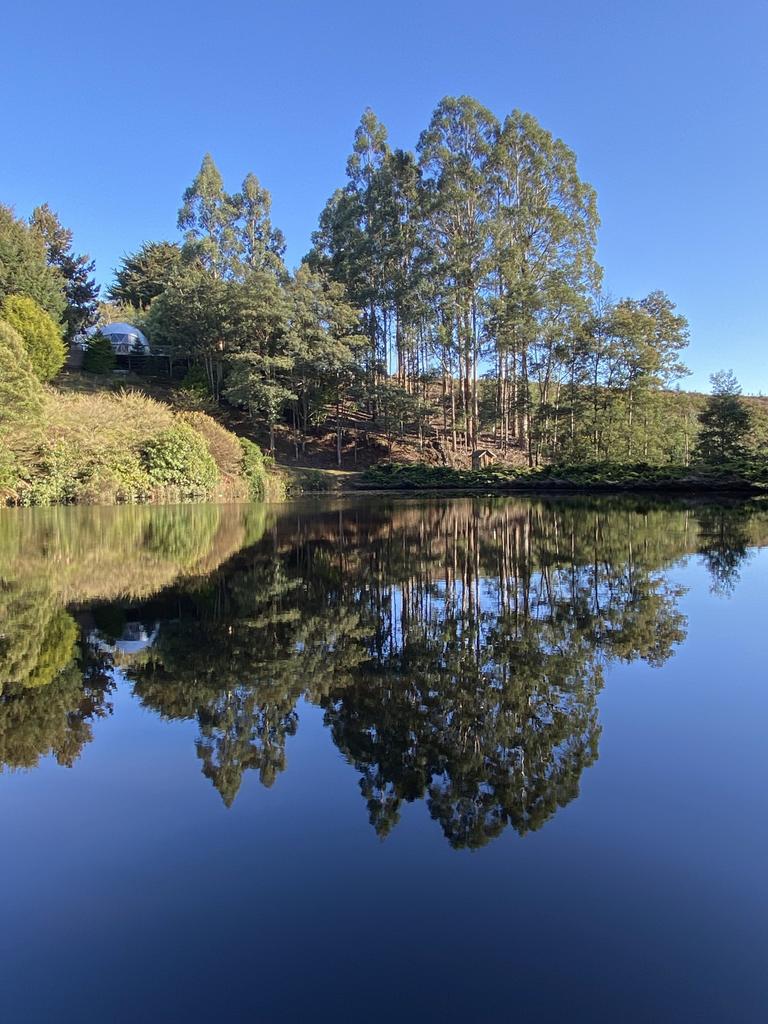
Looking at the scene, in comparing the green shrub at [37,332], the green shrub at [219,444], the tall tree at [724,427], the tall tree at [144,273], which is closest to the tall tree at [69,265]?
the tall tree at [144,273]

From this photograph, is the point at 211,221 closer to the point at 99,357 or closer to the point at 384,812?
the point at 99,357

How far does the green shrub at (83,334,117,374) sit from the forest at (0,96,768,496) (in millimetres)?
4221

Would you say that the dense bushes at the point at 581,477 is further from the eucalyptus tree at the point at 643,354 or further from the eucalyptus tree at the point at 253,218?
the eucalyptus tree at the point at 253,218

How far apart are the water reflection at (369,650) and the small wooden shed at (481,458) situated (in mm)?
20400

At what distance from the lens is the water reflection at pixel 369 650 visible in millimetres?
2744

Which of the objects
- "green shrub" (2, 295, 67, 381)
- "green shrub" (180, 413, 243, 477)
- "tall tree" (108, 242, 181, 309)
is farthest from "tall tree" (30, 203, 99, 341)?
"green shrub" (180, 413, 243, 477)

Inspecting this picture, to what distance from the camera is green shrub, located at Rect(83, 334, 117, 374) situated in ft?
126

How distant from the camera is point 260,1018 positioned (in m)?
1.47

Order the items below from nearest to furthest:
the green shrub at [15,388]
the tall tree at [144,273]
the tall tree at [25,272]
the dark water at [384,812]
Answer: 1. the dark water at [384,812]
2. the green shrub at [15,388]
3. the tall tree at [25,272]
4. the tall tree at [144,273]

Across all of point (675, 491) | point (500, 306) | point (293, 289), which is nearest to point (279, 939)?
point (675, 491)

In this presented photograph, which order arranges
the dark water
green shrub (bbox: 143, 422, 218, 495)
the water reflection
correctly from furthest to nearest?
green shrub (bbox: 143, 422, 218, 495), the water reflection, the dark water

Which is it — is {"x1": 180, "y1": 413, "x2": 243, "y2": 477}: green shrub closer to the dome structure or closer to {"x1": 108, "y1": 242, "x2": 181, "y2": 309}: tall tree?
the dome structure

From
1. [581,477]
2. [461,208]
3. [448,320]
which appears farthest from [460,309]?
[581,477]

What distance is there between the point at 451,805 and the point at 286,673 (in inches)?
67.6
